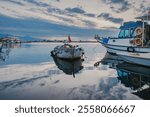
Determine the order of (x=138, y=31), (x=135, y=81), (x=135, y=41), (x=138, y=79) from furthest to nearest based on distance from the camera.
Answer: (x=138, y=31)
(x=135, y=41)
(x=138, y=79)
(x=135, y=81)

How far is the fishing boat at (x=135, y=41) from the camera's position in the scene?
2004 centimetres

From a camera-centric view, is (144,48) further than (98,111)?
Yes

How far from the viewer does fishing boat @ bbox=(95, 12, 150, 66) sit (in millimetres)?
20044

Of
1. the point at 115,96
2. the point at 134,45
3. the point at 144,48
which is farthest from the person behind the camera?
the point at 134,45

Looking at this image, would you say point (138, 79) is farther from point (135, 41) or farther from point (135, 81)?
point (135, 41)

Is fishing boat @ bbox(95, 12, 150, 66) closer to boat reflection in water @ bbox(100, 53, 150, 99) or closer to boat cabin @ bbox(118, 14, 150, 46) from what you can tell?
boat cabin @ bbox(118, 14, 150, 46)

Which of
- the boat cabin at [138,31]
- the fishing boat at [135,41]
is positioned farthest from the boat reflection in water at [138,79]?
the boat cabin at [138,31]

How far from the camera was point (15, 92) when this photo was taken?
13.4m

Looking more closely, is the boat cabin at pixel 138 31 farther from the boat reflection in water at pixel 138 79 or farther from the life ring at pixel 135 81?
the life ring at pixel 135 81

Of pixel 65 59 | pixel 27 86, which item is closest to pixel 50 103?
pixel 27 86

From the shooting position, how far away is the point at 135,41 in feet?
71.0

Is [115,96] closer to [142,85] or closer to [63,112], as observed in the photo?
[142,85]

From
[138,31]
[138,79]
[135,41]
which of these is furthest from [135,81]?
[138,31]

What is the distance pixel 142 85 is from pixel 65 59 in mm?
13869
